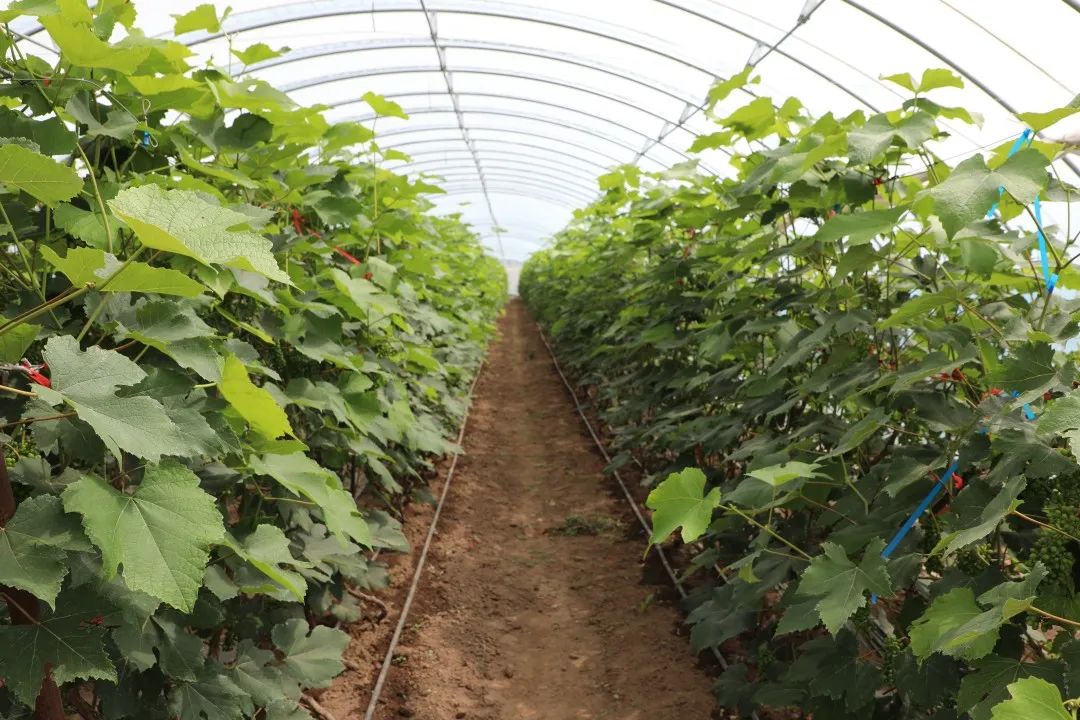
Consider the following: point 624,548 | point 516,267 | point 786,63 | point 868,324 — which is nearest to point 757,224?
point 868,324

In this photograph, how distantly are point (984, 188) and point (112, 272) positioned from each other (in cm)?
170

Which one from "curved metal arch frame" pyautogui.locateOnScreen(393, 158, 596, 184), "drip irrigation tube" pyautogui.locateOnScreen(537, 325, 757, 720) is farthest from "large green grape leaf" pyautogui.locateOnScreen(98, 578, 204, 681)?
"curved metal arch frame" pyautogui.locateOnScreen(393, 158, 596, 184)

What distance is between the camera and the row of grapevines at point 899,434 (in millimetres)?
1645

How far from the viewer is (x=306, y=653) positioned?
267 cm

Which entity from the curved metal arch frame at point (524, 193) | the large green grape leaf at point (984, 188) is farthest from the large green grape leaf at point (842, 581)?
the curved metal arch frame at point (524, 193)

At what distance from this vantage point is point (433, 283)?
6.08 meters

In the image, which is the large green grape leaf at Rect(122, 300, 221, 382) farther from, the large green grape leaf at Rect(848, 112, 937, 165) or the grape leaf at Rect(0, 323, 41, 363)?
the large green grape leaf at Rect(848, 112, 937, 165)

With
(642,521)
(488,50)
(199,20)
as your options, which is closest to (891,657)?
(199,20)

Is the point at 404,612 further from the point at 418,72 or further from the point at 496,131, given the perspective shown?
the point at 496,131

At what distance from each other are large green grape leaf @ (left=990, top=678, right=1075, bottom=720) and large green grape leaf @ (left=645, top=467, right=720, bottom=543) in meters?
0.97

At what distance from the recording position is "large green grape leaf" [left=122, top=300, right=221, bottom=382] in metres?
1.53

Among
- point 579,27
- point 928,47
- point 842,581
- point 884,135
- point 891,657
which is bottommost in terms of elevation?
point 891,657

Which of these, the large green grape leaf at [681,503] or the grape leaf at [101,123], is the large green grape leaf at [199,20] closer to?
the grape leaf at [101,123]

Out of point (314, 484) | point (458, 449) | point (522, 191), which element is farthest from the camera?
point (522, 191)
